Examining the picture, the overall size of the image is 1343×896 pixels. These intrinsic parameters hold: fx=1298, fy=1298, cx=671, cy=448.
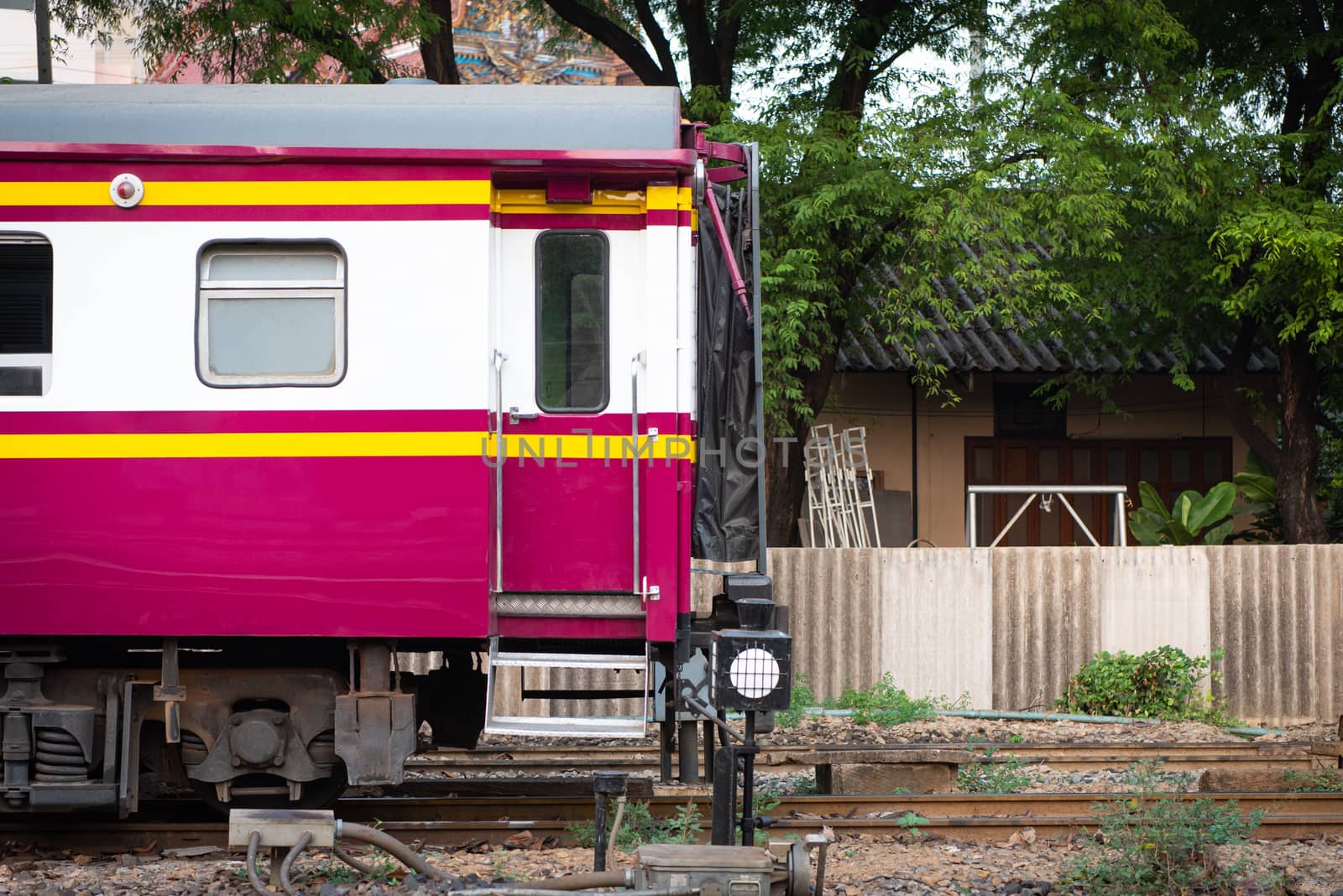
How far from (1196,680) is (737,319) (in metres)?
7.10

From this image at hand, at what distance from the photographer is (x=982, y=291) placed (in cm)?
1260

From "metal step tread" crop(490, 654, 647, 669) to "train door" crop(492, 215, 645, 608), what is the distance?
22 centimetres

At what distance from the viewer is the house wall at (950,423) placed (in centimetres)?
1753

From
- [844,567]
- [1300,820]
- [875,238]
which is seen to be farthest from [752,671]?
[875,238]

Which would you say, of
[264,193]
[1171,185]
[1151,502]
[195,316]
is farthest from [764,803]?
[1151,502]

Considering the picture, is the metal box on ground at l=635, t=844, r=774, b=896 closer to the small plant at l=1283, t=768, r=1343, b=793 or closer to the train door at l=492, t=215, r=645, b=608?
the train door at l=492, t=215, r=645, b=608

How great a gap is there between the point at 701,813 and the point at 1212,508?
940 cm

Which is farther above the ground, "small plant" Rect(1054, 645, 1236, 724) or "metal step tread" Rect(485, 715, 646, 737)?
"metal step tread" Rect(485, 715, 646, 737)

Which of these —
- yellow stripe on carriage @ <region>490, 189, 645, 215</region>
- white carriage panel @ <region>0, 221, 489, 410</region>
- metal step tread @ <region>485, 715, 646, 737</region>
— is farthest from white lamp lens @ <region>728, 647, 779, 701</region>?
yellow stripe on carriage @ <region>490, 189, 645, 215</region>

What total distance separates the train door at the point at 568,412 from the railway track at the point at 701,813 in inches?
54.1

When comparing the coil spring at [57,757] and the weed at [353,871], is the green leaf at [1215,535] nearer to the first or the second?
the weed at [353,871]

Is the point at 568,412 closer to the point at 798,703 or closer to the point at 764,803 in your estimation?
the point at 764,803

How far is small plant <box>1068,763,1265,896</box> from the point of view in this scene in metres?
5.80

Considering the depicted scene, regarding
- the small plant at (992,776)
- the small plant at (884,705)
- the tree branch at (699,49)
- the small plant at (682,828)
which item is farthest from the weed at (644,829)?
the tree branch at (699,49)
